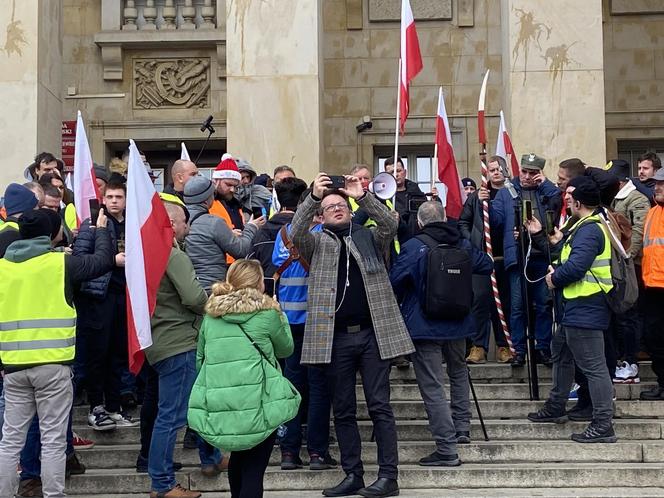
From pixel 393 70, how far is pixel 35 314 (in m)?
9.97

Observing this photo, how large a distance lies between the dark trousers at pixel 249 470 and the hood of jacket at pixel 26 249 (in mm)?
2031

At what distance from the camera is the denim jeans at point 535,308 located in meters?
10.7

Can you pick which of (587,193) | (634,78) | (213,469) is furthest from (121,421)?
(634,78)

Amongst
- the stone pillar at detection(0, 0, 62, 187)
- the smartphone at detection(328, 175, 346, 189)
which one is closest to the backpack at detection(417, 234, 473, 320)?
the smartphone at detection(328, 175, 346, 189)

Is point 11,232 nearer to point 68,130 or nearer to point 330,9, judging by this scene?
point 68,130

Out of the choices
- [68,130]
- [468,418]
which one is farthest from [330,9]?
[468,418]

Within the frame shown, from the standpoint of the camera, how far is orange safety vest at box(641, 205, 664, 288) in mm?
10227

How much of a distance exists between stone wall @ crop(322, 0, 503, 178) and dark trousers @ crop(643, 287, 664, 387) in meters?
6.37

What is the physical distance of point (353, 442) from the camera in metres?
8.24

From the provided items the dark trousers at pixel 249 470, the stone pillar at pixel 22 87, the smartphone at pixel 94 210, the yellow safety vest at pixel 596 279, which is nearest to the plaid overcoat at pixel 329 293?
→ the dark trousers at pixel 249 470

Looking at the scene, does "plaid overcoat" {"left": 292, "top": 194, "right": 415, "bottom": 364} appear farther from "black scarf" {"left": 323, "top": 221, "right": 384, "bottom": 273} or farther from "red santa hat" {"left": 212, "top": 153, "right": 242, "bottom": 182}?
"red santa hat" {"left": 212, "top": 153, "right": 242, "bottom": 182}

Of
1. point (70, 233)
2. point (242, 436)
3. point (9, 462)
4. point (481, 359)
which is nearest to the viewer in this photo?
point (242, 436)

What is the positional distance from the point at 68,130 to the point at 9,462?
9262mm

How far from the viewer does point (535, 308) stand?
10773 millimetres
